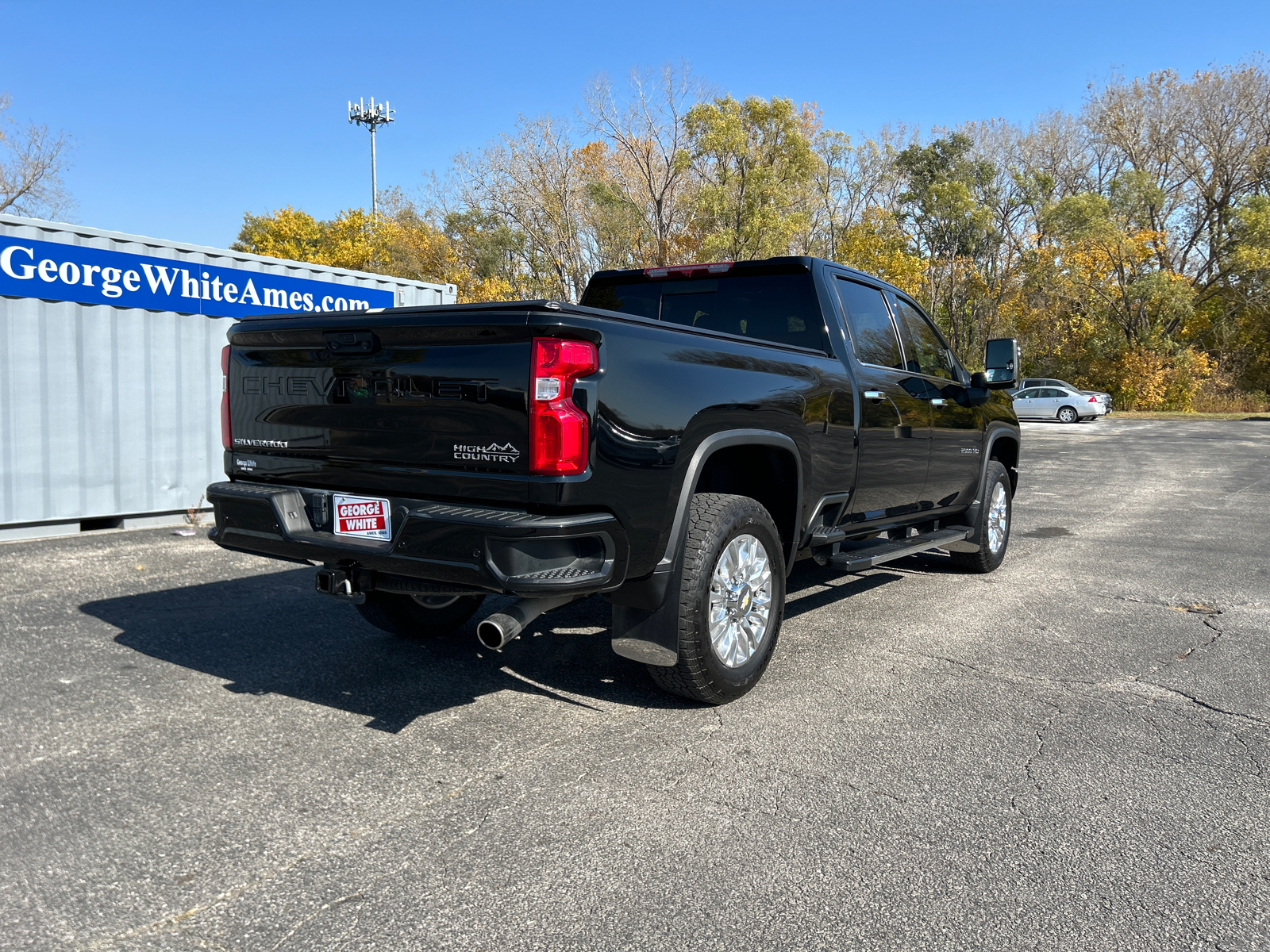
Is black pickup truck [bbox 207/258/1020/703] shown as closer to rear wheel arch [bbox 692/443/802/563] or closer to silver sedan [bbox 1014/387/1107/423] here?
rear wheel arch [bbox 692/443/802/563]

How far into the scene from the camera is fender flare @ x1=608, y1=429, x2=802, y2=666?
12.3 ft

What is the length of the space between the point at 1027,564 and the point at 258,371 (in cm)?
623

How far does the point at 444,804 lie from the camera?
321 centimetres

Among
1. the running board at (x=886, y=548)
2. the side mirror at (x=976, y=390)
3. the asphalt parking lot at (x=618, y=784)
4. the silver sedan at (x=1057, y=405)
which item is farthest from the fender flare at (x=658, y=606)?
the silver sedan at (x=1057, y=405)

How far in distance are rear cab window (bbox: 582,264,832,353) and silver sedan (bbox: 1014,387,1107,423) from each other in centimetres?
3342

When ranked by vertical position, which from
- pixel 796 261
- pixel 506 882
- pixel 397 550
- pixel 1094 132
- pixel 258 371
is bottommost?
pixel 506 882

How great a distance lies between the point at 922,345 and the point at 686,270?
5.99ft

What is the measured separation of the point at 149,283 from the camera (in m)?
Answer: 9.41

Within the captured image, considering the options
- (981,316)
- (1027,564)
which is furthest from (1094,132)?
(1027,564)

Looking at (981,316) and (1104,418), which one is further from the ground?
(981,316)

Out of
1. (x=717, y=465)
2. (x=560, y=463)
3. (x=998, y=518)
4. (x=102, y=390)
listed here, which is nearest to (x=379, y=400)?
(x=560, y=463)

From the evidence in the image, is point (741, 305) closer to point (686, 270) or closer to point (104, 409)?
point (686, 270)

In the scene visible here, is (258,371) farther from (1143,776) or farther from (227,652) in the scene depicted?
(1143,776)

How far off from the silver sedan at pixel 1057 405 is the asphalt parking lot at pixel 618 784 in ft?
109
